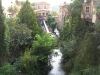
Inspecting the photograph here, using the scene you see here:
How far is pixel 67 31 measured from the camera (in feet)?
110

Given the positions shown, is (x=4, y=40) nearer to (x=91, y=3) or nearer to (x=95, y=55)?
(x=95, y=55)

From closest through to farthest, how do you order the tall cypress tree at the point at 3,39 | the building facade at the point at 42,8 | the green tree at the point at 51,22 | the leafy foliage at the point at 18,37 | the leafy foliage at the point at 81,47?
the leafy foliage at the point at 81,47 < the tall cypress tree at the point at 3,39 < the leafy foliage at the point at 18,37 < the green tree at the point at 51,22 < the building facade at the point at 42,8

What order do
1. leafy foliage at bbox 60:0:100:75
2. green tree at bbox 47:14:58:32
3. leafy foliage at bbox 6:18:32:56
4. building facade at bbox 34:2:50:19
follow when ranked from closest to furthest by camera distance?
1. leafy foliage at bbox 60:0:100:75
2. leafy foliage at bbox 6:18:32:56
3. green tree at bbox 47:14:58:32
4. building facade at bbox 34:2:50:19

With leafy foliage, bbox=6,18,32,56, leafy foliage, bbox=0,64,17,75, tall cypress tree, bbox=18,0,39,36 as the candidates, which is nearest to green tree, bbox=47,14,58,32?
tall cypress tree, bbox=18,0,39,36

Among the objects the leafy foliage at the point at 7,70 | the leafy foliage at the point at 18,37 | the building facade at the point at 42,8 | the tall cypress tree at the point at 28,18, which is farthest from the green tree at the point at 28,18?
the building facade at the point at 42,8

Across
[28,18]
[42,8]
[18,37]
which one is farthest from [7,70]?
[42,8]

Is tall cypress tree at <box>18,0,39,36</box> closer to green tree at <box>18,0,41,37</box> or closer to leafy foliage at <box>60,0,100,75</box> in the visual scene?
green tree at <box>18,0,41,37</box>

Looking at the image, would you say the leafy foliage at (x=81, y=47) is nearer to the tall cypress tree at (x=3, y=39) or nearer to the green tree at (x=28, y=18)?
the green tree at (x=28, y=18)

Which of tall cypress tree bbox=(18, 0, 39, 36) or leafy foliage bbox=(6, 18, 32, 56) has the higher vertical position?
tall cypress tree bbox=(18, 0, 39, 36)

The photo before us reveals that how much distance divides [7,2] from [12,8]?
1016 cm

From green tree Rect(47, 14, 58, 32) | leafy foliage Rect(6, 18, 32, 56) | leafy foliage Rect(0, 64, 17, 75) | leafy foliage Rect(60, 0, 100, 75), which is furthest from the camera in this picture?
green tree Rect(47, 14, 58, 32)

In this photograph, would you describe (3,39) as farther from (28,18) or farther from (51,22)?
(51,22)

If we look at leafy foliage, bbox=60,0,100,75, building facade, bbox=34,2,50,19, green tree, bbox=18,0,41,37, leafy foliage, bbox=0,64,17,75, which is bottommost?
leafy foliage, bbox=0,64,17,75

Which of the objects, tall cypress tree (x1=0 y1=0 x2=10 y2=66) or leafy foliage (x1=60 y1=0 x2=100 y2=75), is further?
tall cypress tree (x1=0 y1=0 x2=10 y2=66)
